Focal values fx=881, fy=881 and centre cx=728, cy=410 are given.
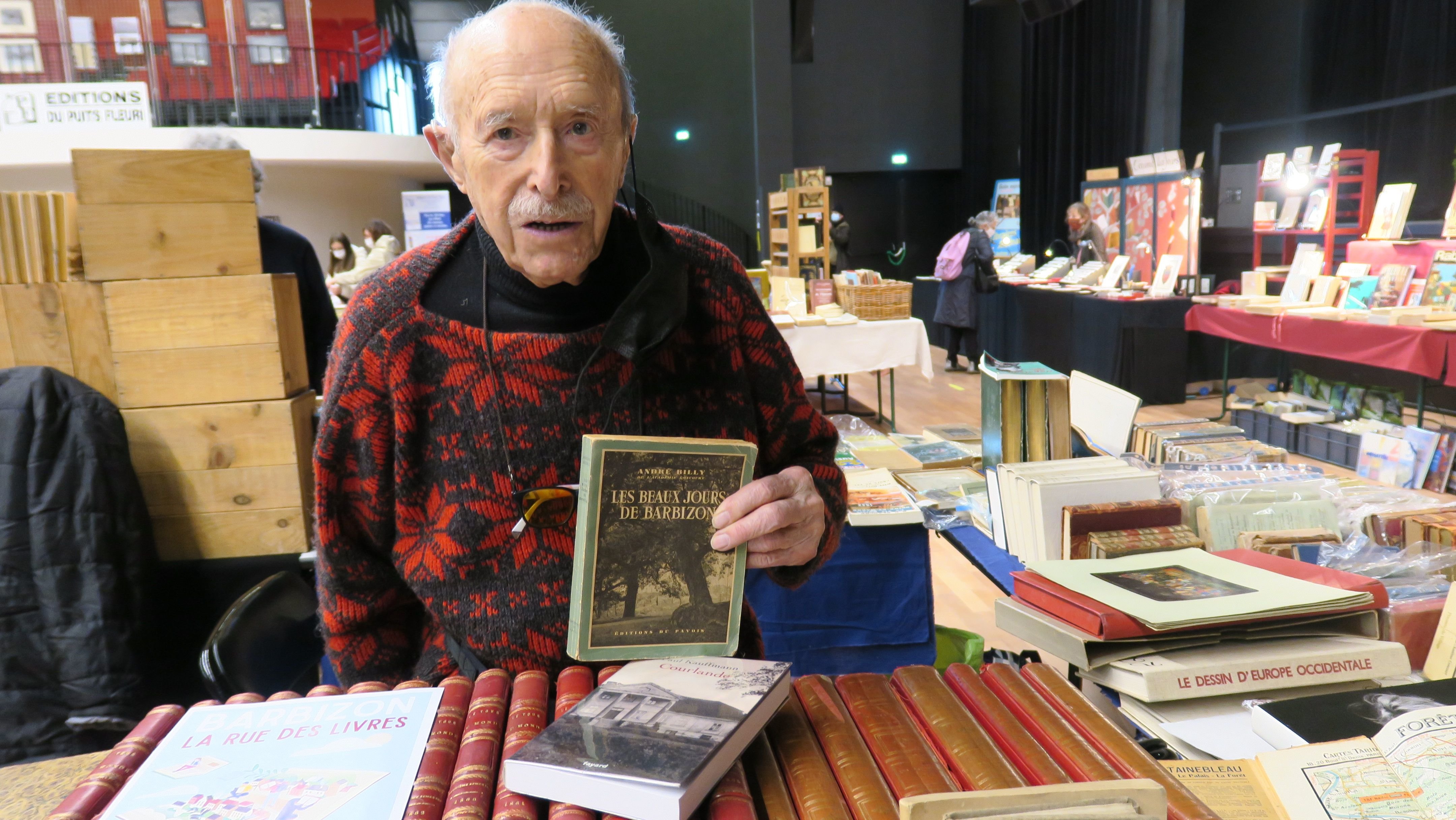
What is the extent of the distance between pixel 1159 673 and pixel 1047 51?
45.6 feet

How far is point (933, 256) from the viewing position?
52.9ft

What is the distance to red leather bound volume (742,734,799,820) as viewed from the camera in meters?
0.66

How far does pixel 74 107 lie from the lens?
1078 centimetres

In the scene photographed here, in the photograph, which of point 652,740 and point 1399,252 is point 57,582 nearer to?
point 652,740

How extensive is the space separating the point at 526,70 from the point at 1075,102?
13141 millimetres

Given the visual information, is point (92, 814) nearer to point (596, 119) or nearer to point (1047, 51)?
point (596, 119)

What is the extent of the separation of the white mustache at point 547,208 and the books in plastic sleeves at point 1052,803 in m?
0.66

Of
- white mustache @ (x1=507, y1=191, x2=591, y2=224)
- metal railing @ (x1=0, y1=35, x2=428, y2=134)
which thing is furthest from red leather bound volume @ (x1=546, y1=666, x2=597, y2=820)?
A: metal railing @ (x1=0, y1=35, x2=428, y2=134)

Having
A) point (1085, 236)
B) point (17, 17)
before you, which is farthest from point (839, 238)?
point (17, 17)

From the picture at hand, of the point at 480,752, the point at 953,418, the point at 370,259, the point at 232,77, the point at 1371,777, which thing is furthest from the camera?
the point at 232,77

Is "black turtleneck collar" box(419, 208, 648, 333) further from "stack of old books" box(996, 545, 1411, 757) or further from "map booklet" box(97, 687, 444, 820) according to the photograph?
"stack of old books" box(996, 545, 1411, 757)

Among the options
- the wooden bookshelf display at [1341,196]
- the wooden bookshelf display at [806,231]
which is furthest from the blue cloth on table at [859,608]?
the wooden bookshelf display at [1341,196]

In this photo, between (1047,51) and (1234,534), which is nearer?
(1234,534)

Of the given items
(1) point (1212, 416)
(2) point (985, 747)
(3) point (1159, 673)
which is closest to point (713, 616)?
(2) point (985, 747)
